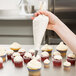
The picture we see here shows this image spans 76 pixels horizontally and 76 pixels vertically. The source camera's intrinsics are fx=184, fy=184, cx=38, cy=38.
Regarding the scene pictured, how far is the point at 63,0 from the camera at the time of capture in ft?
9.58

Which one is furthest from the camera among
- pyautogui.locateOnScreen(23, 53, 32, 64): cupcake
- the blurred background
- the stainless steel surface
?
the blurred background

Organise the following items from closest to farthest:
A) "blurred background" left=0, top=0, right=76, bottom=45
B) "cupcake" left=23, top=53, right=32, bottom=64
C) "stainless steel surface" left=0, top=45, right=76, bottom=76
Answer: "stainless steel surface" left=0, top=45, right=76, bottom=76 → "cupcake" left=23, top=53, right=32, bottom=64 → "blurred background" left=0, top=0, right=76, bottom=45

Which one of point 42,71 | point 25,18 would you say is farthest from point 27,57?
point 25,18

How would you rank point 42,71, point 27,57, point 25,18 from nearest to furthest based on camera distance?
point 42,71
point 27,57
point 25,18

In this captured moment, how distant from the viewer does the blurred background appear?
293cm

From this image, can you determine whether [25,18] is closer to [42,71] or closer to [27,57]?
[27,57]

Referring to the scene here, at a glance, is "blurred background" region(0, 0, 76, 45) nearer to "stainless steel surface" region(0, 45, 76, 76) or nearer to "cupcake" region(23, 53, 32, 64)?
"cupcake" region(23, 53, 32, 64)

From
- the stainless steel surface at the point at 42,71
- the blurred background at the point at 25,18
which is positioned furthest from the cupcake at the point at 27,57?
the blurred background at the point at 25,18

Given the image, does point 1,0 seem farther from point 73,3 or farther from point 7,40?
point 73,3

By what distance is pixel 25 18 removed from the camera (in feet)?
9.79

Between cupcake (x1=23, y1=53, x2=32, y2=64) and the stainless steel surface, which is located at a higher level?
cupcake (x1=23, y1=53, x2=32, y2=64)

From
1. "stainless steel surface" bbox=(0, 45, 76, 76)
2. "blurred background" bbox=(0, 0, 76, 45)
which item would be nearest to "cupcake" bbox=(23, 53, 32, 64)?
"stainless steel surface" bbox=(0, 45, 76, 76)

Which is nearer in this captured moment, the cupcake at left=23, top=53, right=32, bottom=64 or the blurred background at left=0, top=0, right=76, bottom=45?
the cupcake at left=23, top=53, right=32, bottom=64

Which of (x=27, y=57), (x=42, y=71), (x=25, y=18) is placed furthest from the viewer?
(x=25, y=18)
